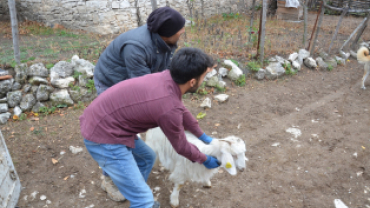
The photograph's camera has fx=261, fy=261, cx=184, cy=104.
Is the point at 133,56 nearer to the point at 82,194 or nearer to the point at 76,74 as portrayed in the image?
the point at 82,194

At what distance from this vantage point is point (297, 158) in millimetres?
3992

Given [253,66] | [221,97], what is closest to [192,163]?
[221,97]

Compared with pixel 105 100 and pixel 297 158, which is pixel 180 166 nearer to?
pixel 105 100

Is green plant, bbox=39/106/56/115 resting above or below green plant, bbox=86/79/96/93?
below

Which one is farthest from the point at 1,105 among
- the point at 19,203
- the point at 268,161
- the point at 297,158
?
the point at 297,158

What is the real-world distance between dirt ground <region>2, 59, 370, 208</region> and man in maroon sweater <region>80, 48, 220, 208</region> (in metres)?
1.29

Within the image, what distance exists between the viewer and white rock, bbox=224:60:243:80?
618 centimetres

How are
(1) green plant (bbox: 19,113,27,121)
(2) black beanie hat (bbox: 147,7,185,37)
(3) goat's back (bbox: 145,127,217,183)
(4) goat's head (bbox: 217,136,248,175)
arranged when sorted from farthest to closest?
(1) green plant (bbox: 19,113,27,121)
(3) goat's back (bbox: 145,127,217,183)
(4) goat's head (bbox: 217,136,248,175)
(2) black beanie hat (bbox: 147,7,185,37)

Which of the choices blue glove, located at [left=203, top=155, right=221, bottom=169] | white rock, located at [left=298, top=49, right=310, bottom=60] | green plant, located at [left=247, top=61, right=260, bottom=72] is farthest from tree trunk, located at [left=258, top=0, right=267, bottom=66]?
blue glove, located at [left=203, top=155, right=221, bottom=169]

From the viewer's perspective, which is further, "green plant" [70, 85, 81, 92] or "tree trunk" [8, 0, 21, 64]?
"green plant" [70, 85, 81, 92]

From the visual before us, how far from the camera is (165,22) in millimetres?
2395

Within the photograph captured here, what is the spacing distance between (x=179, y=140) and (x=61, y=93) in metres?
4.00

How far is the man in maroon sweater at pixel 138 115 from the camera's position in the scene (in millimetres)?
1884

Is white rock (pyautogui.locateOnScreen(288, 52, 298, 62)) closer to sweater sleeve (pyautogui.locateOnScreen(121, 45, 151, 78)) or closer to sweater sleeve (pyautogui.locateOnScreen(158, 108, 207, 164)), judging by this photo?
sweater sleeve (pyautogui.locateOnScreen(121, 45, 151, 78))
